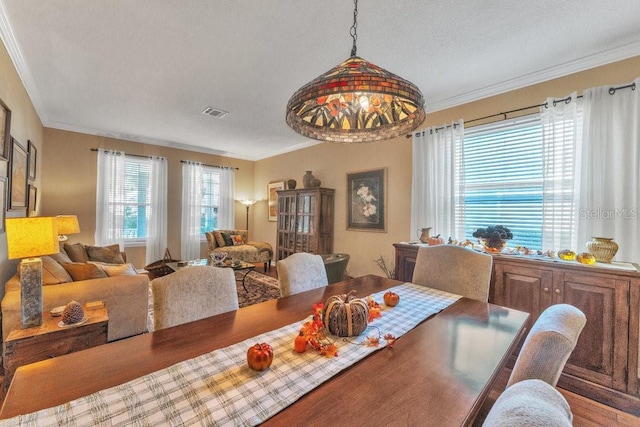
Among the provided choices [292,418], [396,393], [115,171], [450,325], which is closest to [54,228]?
[292,418]

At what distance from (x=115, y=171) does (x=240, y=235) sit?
8.09ft

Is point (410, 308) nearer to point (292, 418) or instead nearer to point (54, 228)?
point (292, 418)

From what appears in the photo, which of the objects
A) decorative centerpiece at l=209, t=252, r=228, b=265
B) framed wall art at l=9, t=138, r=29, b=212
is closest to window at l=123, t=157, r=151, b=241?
framed wall art at l=9, t=138, r=29, b=212

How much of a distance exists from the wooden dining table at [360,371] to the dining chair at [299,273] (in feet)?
1.30

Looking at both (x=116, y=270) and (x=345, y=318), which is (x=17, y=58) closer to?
(x=116, y=270)

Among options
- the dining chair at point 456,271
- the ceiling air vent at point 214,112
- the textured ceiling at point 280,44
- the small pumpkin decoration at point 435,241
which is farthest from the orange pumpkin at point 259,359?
the ceiling air vent at point 214,112

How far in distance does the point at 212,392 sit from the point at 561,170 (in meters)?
3.02

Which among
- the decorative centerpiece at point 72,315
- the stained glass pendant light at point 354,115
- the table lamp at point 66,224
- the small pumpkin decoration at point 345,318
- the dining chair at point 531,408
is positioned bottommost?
the decorative centerpiece at point 72,315

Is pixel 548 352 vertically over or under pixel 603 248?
under

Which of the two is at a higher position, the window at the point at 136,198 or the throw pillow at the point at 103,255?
the window at the point at 136,198

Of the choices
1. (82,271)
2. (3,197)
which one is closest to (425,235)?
(82,271)

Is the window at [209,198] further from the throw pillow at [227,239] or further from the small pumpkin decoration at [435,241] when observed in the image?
the small pumpkin decoration at [435,241]

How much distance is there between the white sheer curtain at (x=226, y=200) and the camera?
6.07m

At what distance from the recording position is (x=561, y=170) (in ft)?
7.74
